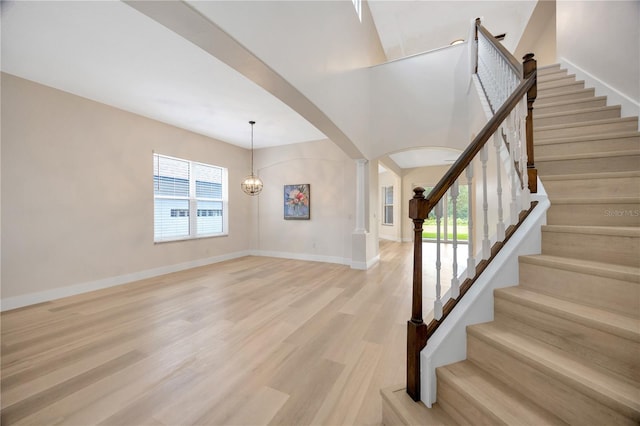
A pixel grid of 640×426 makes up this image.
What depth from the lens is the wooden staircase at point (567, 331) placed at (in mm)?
931

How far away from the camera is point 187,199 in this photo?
5340 mm

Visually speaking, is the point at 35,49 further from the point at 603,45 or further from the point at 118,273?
the point at 603,45

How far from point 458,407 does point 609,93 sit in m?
3.42

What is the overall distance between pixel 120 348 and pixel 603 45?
566cm

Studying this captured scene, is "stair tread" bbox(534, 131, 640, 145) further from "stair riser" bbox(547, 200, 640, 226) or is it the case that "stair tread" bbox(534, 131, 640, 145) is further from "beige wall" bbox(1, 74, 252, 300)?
"beige wall" bbox(1, 74, 252, 300)

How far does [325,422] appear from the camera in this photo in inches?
55.6

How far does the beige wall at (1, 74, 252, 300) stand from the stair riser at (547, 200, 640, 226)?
5545 millimetres

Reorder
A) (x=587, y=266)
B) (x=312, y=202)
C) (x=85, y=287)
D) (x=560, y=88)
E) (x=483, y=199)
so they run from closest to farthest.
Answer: (x=587, y=266), (x=483, y=199), (x=560, y=88), (x=85, y=287), (x=312, y=202)

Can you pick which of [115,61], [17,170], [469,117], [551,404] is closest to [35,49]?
[115,61]

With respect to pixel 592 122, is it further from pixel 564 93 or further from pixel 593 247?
pixel 593 247

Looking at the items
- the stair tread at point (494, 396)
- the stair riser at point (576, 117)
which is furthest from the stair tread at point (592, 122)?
the stair tread at point (494, 396)

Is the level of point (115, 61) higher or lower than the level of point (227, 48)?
higher

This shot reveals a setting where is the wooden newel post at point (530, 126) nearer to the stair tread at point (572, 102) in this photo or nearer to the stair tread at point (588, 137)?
the stair tread at point (588, 137)

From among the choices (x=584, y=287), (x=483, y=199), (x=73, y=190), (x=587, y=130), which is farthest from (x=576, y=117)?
(x=73, y=190)
